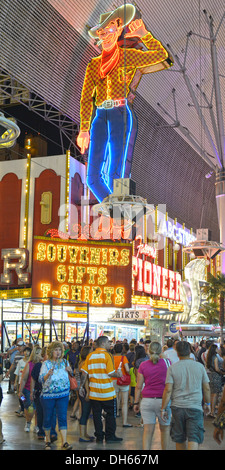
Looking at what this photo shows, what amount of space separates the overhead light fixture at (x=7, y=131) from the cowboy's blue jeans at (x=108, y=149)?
21306mm

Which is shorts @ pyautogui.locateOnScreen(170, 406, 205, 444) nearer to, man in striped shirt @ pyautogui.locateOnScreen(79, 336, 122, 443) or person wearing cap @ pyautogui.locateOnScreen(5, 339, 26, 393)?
man in striped shirt @ pyautogui.locateOnScreen(79, 336, 122, 443)

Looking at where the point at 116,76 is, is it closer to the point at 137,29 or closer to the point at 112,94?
the point at 112,94

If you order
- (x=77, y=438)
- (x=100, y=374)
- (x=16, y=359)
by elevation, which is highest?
(x=100, y=374)

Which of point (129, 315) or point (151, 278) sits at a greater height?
point (151, 278)

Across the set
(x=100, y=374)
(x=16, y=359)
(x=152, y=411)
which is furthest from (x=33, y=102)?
(x=152, y=411)

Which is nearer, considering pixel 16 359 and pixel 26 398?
pixel 26 398

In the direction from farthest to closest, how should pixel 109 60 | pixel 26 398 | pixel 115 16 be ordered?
pixel 109 60 → pixel 115 16 → pixel 26 398

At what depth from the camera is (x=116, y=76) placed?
32.1 meters

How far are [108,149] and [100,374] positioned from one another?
72.9ft

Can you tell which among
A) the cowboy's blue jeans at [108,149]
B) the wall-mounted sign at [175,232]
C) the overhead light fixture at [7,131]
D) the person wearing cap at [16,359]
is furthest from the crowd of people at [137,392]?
the wall-mounted sign at [175,232]

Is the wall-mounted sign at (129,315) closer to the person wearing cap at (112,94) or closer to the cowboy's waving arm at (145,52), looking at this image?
the person wearing cap at (112,94)

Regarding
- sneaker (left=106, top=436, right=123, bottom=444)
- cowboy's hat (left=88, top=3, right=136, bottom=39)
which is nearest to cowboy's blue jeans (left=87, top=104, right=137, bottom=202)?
cowboy's hat (left=88, top=3, right=136, bottom=39)

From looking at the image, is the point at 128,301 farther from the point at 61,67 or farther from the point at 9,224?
the point at 61,67

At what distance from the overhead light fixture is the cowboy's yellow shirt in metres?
21.9
